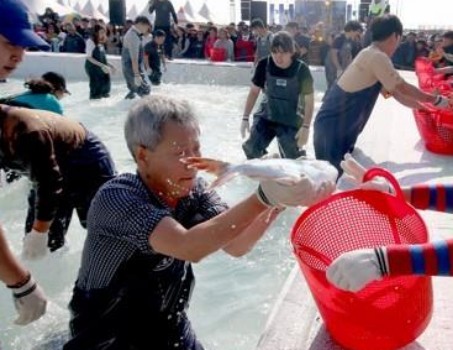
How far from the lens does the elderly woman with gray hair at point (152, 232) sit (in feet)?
5.08

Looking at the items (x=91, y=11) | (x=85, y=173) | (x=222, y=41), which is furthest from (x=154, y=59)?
(x=91, y=11)

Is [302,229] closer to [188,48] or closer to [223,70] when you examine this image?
[223,70]

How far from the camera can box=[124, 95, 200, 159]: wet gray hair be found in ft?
5.33

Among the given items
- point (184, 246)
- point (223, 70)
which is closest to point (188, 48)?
point (223, 70)

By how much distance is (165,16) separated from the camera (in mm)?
15766

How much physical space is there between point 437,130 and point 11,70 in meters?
3.93

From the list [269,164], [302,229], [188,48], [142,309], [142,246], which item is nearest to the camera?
[269,164]

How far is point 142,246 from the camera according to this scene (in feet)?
5.35

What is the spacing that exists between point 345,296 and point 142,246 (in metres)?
0.73

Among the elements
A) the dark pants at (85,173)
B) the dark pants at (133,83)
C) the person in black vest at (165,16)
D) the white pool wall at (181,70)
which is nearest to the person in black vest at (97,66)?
the dark pants at (133,83)

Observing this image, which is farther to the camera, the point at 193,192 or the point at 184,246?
the point at 193,192

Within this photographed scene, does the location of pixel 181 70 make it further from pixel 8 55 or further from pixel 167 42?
pixel 8 55

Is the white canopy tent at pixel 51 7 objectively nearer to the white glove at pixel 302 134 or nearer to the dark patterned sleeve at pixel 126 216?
the white glove at pixel 302 134

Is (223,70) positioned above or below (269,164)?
below
